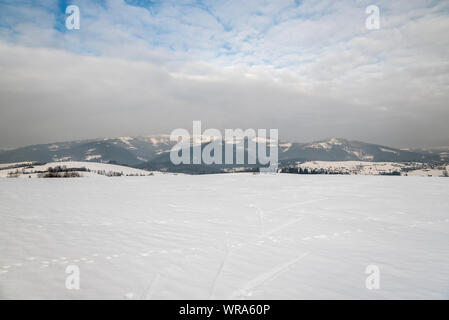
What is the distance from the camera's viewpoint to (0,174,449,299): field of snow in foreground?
481 cm

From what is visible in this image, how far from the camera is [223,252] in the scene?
6.70m

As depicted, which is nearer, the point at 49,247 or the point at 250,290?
the point at 250,290

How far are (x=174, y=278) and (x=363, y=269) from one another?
4.57 meters

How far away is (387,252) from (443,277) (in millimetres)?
1419

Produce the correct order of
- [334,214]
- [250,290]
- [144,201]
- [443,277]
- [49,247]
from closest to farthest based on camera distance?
[250,290], [443,277], [49,247], [334,214], [144,201]

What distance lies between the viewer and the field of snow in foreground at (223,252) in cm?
481
